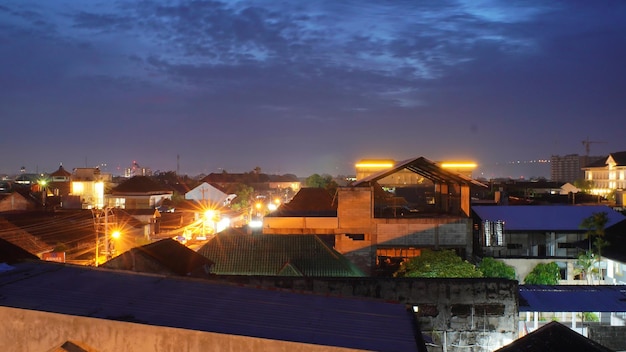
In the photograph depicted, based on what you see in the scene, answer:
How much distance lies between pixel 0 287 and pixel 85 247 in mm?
17986

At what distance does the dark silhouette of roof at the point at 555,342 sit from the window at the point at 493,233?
536 inches

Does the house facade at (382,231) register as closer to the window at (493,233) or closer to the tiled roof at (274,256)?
the window at (493,233)

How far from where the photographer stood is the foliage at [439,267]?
593 inches

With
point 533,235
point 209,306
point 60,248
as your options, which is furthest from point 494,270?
point 60,248

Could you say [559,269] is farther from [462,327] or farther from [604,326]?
[462,327]

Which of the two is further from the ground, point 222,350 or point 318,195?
point 318,195

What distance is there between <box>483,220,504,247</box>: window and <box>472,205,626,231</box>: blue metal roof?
30.1 inches

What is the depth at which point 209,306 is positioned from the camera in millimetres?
7441

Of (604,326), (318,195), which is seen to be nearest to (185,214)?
(318,195)

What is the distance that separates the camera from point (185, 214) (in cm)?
3872

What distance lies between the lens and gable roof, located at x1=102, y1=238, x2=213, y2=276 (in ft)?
44.7

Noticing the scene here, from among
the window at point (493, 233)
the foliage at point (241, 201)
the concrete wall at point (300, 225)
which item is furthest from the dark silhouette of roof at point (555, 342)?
the foliage at point (241, 201)

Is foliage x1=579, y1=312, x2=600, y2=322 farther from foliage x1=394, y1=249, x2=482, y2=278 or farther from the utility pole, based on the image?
the utility pole

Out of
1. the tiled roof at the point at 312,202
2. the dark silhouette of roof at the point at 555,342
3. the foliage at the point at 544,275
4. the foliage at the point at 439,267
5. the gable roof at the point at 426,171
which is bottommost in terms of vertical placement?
the foliage at the point at 544,275
